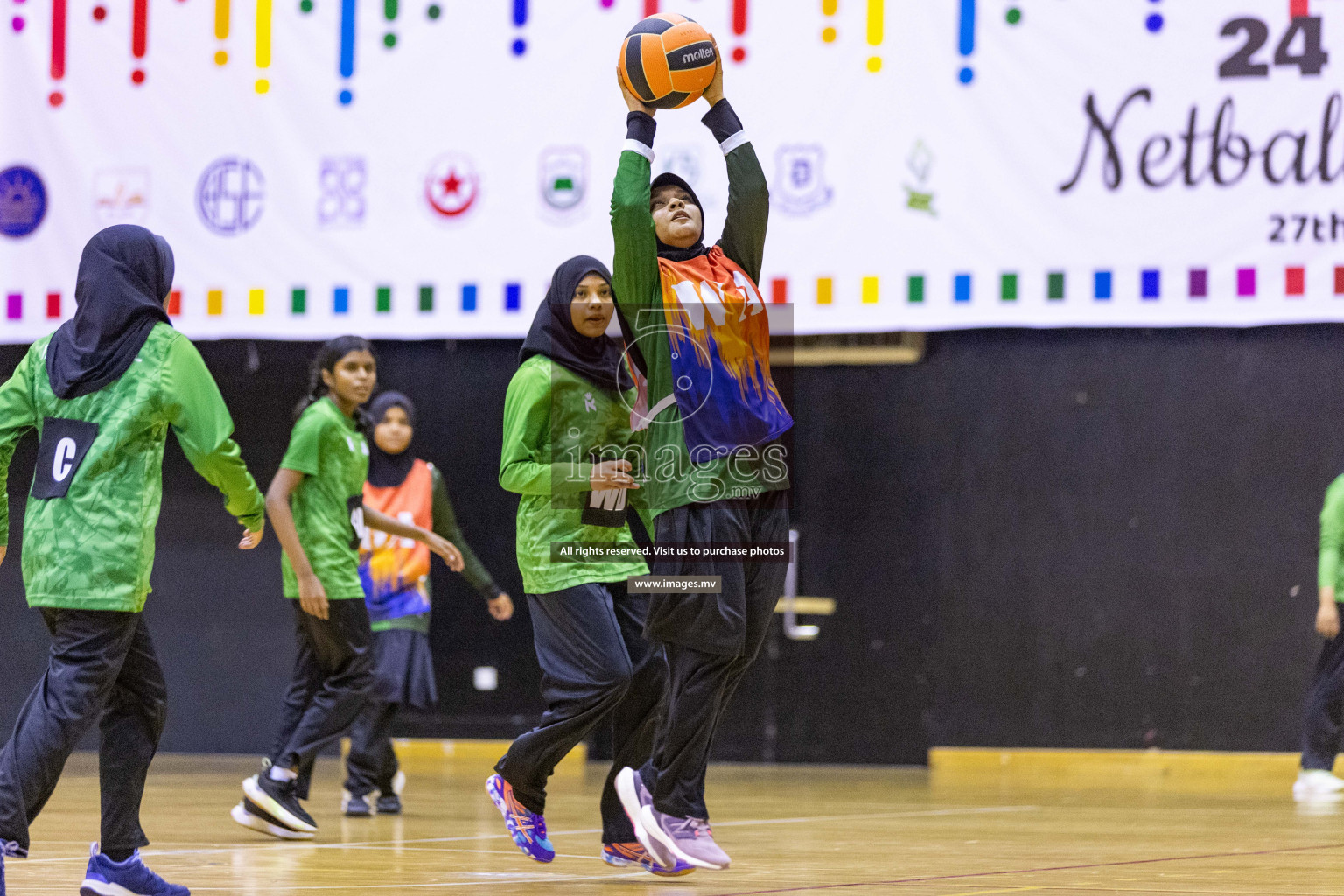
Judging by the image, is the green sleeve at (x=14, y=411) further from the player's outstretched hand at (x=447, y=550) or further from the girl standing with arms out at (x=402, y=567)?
the girl standing with arms out at (x=402, y=567)

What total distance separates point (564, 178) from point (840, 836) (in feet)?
11.0

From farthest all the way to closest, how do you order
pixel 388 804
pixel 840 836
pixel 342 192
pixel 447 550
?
1. pixel 342 192
2. pixel 388 804
3. pixel 447 550
4. pixel 840 836

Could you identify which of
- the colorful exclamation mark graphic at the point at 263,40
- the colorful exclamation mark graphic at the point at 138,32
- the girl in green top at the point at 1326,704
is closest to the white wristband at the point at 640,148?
the colorful exclamation mark graphic at the point at 263,40

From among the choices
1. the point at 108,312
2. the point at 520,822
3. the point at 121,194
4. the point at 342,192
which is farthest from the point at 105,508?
the point at 121,194

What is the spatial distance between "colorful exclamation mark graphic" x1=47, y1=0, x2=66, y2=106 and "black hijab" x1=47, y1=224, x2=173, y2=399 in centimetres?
472

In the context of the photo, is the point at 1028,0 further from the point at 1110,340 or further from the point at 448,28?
the point at 448,28

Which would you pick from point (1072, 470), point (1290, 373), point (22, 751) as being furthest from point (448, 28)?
point (22, 751)

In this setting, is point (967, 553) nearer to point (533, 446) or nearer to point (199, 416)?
point (533, 446)

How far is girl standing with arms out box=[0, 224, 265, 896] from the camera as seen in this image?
3346mm

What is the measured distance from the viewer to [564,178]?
7375mm

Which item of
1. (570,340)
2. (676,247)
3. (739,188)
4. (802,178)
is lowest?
(570,340)

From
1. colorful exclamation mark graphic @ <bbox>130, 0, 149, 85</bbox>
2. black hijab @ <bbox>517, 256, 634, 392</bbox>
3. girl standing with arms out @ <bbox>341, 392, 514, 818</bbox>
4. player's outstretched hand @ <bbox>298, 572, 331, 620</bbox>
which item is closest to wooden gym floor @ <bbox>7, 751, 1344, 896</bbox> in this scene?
girl standing with arms out @ <bbox>341, 392, 514, 818</bbox>

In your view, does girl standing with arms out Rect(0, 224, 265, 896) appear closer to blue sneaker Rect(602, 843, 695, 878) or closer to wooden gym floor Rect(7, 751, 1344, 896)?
wooden gym floor Rect(7, 751, 1344, 896)

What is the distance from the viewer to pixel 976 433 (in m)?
8.66
